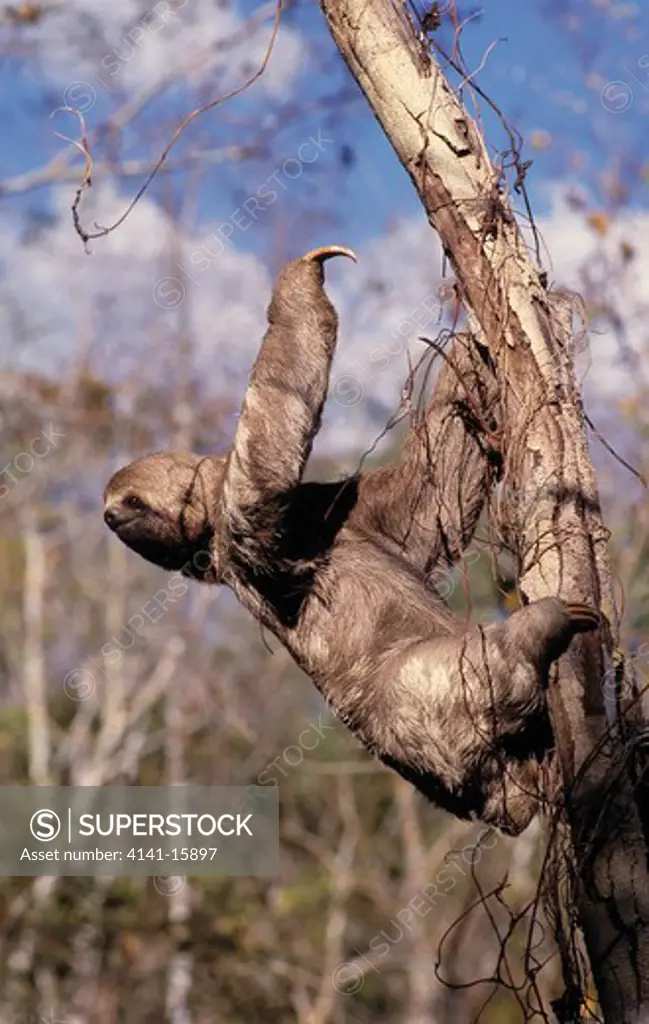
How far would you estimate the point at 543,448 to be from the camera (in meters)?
4.36

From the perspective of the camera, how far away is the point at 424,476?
6.01 metres

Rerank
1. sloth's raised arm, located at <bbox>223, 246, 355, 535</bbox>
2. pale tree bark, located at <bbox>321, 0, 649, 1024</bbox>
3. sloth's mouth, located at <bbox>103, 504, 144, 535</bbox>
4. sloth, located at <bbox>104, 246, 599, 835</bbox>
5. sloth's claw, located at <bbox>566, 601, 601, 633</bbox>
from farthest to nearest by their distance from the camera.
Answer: sloth's mouth, located at <bbox>103, 504, 144, 535</bbox> → sloth's raised arm, located at <bbox>223, 246, 355, 535</bbox> → sloth, located at <bbox>104, 246, 599, 835</bbox> → sloth's claw, located at <bbox>566, 601, 601, 633</bbox> → pale tree bark, located at <bbox>321, 0, 649, 1024</bbox>

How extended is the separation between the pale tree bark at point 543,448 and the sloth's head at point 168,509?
1976 mm

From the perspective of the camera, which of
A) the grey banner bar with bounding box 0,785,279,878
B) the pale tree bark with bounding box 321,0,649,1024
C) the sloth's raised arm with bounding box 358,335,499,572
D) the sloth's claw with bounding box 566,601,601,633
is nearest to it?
the pale tree bark with bounding box 321,0,649,1024

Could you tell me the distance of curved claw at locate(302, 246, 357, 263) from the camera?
5223mm

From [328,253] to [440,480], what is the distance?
1188mm

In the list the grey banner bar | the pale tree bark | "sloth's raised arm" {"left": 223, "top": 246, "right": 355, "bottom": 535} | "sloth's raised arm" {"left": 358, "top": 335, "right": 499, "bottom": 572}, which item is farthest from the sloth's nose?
the grey banner bar

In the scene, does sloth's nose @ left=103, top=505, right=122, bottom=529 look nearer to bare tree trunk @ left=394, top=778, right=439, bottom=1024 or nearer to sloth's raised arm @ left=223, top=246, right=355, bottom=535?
sloth's raised arm @ left=223, top=246, right=355, bottom=535

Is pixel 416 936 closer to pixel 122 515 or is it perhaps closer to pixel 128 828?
pixel 128 828

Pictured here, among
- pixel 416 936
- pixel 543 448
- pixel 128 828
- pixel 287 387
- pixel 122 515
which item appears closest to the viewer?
pixel 543 448

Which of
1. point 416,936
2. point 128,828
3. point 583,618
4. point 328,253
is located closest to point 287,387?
point 328,253

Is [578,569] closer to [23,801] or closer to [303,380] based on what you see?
[303,380]

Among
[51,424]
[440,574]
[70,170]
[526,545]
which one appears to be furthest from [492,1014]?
[526,545]

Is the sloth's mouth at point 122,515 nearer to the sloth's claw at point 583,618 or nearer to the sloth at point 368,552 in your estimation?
the sloth at point 368,552
